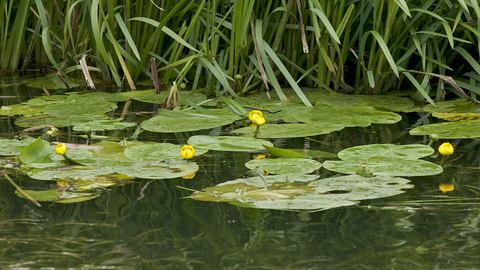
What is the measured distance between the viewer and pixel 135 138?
142 cm

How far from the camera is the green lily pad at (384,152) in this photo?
3.94ft

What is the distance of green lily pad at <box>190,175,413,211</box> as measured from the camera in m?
0.92

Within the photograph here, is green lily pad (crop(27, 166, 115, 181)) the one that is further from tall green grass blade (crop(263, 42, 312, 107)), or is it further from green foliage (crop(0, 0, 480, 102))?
tall green grass blade (crop(263, 42, 312, 107))

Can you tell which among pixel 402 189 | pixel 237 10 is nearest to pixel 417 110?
pixel 237 10

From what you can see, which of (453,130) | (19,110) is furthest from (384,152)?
(19,110)

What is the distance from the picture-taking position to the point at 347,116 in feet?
5.35

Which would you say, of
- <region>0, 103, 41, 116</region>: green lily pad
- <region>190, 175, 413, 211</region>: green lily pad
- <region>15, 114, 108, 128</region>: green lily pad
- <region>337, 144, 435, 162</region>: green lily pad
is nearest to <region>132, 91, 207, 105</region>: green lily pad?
<region>15, 114, 108, 128</region>: green lily pad

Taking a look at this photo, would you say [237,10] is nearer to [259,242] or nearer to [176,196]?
[176,196]

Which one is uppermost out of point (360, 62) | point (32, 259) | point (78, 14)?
point (78, 14)

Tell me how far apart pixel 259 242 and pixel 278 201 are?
0.53 ft

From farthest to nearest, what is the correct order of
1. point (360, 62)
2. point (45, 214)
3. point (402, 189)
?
point (360, 62) → point (402, 189) → point (45, 214)

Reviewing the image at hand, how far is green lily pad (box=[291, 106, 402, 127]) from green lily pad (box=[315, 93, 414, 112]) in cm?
7

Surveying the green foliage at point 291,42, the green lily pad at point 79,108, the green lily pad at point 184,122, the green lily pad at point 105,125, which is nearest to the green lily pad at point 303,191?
the green lily pad at point 184,122

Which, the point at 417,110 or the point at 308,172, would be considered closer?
the point at 308,172
